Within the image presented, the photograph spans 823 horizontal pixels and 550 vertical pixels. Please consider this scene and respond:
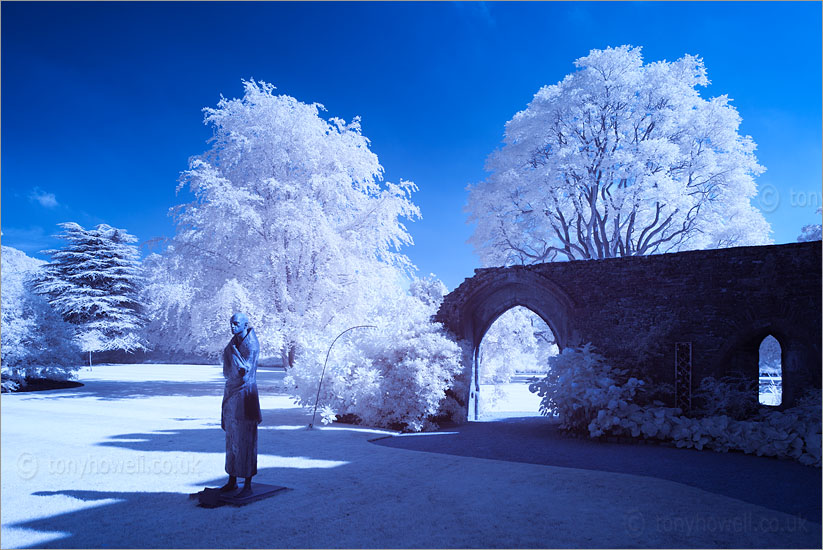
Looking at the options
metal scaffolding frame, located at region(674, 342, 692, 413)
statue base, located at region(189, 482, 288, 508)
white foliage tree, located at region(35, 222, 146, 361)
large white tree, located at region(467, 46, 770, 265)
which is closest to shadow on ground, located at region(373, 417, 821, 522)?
metal scaffolding frame, located at region(674, 342, 692, 413)

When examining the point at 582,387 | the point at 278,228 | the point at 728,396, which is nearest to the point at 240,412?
the point at 582,387

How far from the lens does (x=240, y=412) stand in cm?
572

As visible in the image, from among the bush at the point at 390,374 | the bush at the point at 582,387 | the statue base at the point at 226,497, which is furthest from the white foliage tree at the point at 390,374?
the statue base at the point at 226,497

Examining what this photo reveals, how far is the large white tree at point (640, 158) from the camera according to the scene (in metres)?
18.2

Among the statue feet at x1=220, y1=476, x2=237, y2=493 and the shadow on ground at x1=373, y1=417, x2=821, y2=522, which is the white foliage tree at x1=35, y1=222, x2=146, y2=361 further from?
the statue feet at x1=220, y1=476, x2=237, y2=493

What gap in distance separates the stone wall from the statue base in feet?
25.7

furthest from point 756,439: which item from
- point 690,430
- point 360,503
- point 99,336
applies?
point 99,336

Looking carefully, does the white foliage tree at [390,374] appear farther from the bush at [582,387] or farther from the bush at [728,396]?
the bush at [728,396]

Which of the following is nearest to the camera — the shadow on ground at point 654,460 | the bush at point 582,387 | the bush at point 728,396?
the shadow on ground at point 654,460

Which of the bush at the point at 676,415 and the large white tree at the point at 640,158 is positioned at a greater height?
the large white tree at the point at 640,158

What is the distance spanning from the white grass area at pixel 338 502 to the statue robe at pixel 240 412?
0.49 m

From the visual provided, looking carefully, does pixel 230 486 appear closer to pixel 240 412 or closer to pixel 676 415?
pixel 240 412

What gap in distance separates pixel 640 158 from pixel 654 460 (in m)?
12.5

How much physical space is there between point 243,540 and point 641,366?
8.90 m
